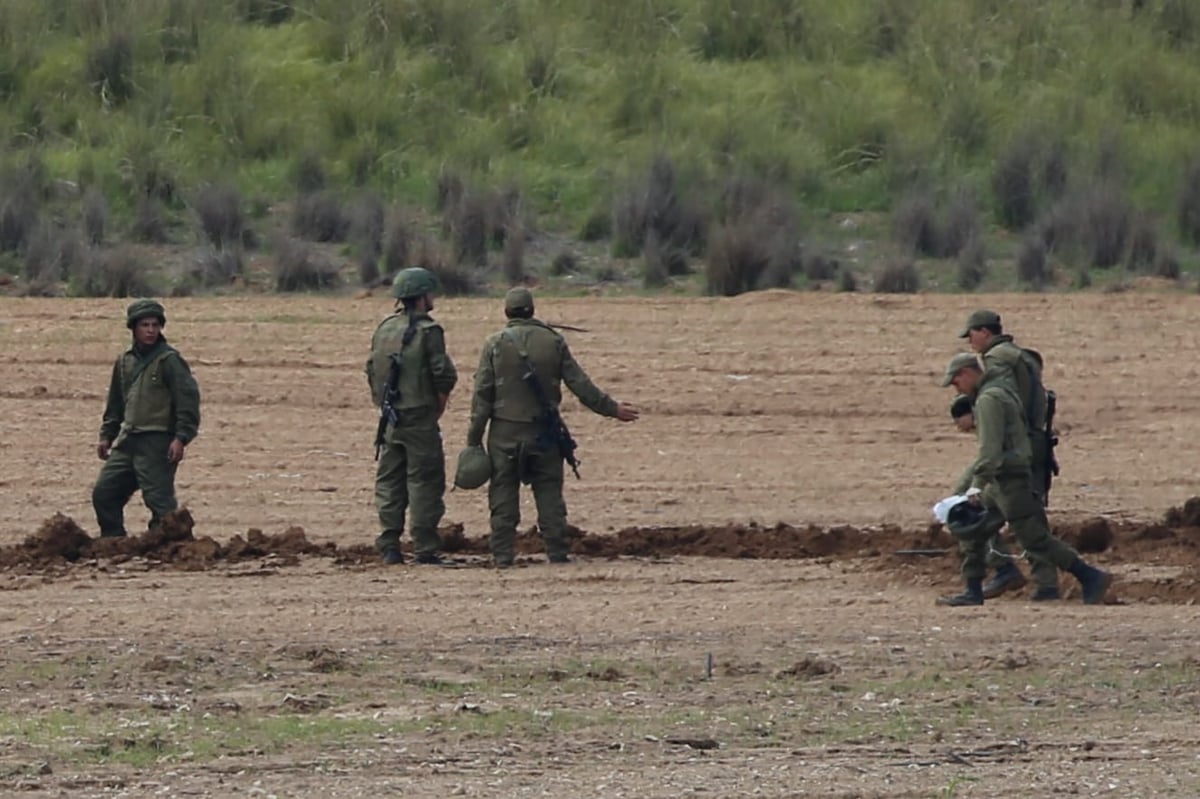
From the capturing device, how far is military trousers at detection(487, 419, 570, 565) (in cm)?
1565

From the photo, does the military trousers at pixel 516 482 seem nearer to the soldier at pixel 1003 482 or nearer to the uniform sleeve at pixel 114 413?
the uniform sleeve at pixel 114 413

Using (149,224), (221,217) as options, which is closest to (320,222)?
(221,217)

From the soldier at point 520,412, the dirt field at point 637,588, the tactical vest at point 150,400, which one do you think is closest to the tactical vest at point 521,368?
the soldier at point 520,412

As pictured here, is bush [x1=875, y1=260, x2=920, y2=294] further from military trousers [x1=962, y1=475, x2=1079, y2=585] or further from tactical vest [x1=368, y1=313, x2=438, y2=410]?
military trousers [x1=962, y1=475, x2=1079, y2=585]

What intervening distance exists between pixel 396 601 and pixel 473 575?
43.6 inches

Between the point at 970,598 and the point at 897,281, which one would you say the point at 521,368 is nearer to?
the point at 970,598

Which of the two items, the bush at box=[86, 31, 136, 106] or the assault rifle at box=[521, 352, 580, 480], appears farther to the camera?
the bush at box=[86, 31, 136, 106]

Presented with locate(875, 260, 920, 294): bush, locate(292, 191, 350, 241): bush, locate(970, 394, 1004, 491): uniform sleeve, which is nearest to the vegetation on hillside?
locate(292, 191, 350, 241): bush

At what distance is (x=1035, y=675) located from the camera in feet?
40.2

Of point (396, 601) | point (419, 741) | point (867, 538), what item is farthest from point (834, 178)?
point (419, 741)

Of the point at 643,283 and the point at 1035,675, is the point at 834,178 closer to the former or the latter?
the point at 643,283

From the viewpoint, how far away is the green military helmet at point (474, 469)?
51.3 ft

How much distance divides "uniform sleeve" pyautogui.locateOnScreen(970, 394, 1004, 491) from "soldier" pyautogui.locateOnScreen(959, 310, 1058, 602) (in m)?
0.21

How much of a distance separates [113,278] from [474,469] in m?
10.6
